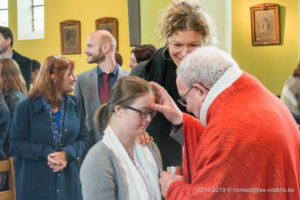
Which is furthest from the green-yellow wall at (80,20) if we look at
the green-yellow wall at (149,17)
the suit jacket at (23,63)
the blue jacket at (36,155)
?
the blue jacket at (36,155)

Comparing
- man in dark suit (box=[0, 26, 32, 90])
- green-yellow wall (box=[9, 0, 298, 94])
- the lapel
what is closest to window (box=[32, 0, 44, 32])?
green-yellow wall (box=[9, 0, 298, 94])

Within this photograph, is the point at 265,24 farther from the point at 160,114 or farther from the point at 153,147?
the point at 153,147

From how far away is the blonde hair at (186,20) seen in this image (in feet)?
8.07

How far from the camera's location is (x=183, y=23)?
2459 millimetres

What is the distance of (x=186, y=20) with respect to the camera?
2.46m

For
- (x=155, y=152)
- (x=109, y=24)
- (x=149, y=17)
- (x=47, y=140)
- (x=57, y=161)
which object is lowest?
(x=57, y=161)

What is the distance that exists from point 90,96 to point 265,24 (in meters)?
6.01

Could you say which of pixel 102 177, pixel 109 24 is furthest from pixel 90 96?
pixel 109 24

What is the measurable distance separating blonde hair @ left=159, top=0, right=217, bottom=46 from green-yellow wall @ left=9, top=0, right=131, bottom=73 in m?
8.24

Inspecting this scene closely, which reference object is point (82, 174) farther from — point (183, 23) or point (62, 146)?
point (62, 146)

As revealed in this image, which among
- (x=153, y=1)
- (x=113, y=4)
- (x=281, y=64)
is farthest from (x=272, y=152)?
(x=113, y=4)

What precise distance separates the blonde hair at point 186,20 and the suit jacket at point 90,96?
6.02ft

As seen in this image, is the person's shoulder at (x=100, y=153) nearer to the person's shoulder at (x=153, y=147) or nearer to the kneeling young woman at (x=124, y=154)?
the kneeling young woman at (x=124, y=154)

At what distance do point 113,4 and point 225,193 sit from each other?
9.76m
